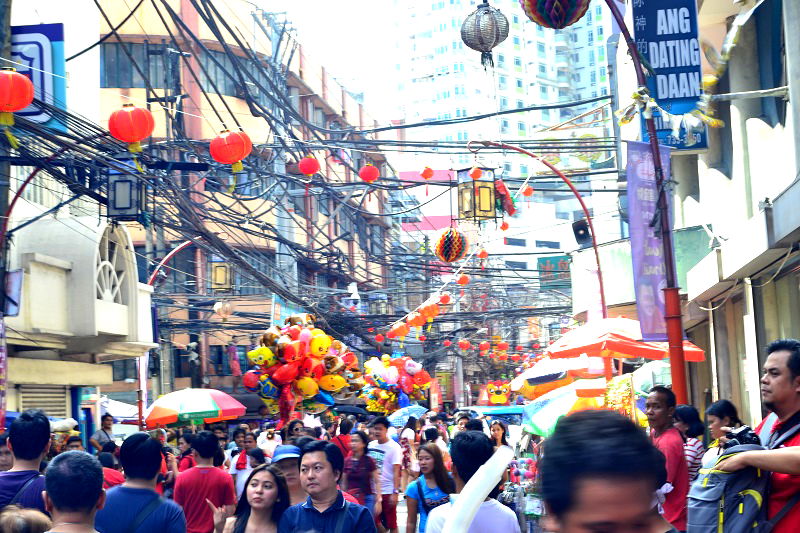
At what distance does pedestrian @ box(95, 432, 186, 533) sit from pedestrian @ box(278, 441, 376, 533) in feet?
2.14

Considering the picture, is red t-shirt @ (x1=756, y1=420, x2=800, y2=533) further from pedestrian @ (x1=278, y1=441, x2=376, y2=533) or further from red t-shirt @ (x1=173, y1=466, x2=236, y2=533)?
red t-shirt @ (x1=173, y1=466, x2=236, y2=533)

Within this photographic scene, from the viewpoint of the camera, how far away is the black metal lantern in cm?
1891

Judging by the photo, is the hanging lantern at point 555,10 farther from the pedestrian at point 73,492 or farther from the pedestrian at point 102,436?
the pedestrian at point 102,436

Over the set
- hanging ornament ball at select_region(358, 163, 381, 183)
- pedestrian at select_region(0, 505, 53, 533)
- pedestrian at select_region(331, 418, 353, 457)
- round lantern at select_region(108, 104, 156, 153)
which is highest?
hanging ornament ball at select_region(358, 163, 381, 183)

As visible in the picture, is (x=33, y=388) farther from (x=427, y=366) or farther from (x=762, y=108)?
(x=427, y=366)

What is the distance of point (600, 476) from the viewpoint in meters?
1.97

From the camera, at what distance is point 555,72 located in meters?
114

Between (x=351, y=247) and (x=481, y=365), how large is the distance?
26095 mm

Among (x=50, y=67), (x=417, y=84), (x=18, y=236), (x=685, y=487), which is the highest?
(x=417, y=84)

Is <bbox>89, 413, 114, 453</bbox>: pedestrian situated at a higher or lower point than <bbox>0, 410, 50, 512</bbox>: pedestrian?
lower

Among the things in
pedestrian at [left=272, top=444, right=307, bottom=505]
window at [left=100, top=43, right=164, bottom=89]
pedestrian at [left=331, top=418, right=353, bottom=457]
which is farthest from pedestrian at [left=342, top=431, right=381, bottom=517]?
window at [left=100, top=43, right=164, bottom=89]

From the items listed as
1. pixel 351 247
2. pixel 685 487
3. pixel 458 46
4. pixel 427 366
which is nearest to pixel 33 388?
pixel 685 487

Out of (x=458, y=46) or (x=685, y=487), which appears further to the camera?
(x=458, y=46)

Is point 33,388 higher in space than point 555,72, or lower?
lower
